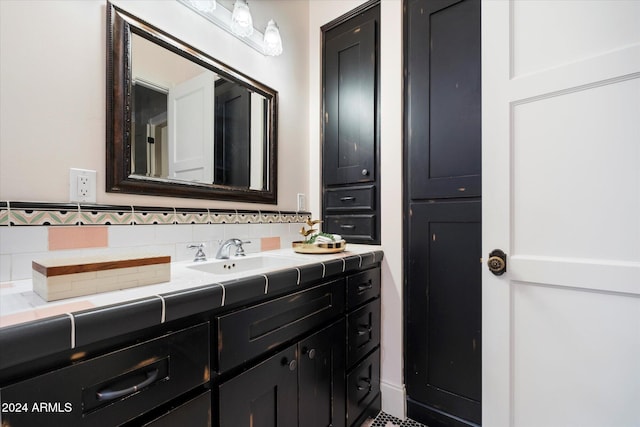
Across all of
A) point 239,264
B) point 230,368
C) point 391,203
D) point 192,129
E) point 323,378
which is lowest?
point 323,378

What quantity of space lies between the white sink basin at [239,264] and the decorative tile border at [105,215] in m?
0.21

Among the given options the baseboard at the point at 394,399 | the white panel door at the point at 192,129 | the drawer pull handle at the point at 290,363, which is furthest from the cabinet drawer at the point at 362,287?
the white panel door at the point at 192,129

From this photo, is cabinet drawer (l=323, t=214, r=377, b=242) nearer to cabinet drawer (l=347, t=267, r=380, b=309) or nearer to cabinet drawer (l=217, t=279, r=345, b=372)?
cabinet drawer (l=347, t=267, r=380, b=309)

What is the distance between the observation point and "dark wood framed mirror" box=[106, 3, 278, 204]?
1085mm

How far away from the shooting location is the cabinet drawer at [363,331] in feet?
4.52

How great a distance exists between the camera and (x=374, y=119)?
5.59 feet

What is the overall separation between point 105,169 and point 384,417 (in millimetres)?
1781

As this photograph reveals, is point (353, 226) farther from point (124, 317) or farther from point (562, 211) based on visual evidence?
point (124, 317)

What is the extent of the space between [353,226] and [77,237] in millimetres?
1303

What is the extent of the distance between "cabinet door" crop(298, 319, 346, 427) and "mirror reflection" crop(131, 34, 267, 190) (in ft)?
2.87

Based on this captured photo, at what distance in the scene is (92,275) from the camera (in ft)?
2.29

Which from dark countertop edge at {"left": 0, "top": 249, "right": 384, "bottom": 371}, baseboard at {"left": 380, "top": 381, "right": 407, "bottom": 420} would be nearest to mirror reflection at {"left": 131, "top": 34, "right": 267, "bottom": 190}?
dark countertop edge at {"left": 0, "top": 249, "right": 384, "bottom": 371}

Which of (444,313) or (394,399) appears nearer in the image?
(444,313)

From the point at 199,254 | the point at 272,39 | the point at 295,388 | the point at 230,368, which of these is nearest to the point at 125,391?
the point at 230,368
